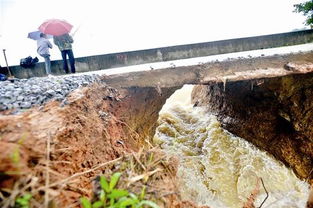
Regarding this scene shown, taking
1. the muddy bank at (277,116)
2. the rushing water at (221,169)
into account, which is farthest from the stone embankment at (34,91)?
the muddy bank at (277,116)

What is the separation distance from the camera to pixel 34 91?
2787mm

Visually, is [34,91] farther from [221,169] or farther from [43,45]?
[221,169]

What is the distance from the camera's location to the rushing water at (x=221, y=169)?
460cm

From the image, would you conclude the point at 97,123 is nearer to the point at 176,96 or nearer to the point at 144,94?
the point at 144,94

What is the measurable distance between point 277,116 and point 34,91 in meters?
5.51

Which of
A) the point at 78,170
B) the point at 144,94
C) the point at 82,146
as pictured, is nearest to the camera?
the point at 78,170

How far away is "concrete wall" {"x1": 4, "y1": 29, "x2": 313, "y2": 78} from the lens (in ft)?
21.2

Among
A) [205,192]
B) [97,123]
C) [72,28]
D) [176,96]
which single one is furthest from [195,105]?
[97,123]

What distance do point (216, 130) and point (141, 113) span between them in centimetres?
276

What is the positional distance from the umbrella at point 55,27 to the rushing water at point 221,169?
3.77 metres

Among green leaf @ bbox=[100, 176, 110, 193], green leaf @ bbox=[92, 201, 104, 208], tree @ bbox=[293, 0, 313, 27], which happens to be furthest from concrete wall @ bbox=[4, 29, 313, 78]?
green leaf @ bbox=[92, 201, 104, 208]

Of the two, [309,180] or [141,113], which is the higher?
[141,113]

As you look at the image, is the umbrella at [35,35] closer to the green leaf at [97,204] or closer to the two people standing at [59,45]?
the two people standing at [59,45]

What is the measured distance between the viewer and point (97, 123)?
2.91 meters
